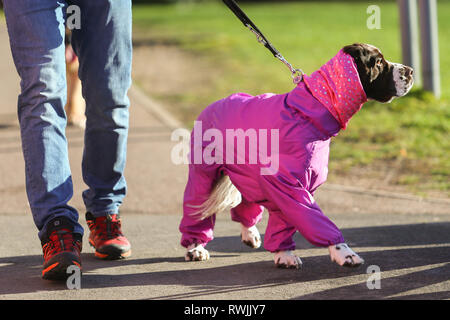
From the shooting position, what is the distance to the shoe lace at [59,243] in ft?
12.8

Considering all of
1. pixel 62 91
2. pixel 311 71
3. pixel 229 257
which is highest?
pixel 62 91

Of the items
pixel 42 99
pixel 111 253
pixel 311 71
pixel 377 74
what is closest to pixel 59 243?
pixel 111 253

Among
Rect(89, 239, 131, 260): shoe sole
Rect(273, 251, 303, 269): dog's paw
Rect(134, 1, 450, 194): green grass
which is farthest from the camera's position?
Rect(134, 1, 450, 194): green grass

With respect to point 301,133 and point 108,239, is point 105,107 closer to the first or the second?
point 108,239

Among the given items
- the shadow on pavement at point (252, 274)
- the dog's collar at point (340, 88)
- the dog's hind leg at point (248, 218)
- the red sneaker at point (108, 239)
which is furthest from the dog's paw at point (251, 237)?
the dog's collar at point (340, 88)

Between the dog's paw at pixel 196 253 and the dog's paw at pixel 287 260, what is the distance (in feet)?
1.31

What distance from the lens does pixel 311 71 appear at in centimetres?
1183

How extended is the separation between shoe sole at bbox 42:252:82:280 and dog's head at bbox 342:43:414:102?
161 cm

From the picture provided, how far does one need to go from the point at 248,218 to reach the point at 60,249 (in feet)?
3.49

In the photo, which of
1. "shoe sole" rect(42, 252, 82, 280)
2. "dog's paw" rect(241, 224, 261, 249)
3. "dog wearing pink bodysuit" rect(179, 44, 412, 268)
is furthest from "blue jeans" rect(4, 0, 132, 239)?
"dog's paw" rect(241, 224, 261, 249)

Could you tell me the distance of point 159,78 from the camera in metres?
12.2

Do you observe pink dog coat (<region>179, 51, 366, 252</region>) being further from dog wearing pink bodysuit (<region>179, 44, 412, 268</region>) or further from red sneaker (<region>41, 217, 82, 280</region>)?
red sneaker (<region>41, 217, 82, 280</region>)

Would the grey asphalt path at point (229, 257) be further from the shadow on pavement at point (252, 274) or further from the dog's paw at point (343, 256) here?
the dog's paw at point (343, 256)

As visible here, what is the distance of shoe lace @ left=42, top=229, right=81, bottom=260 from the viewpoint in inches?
153
